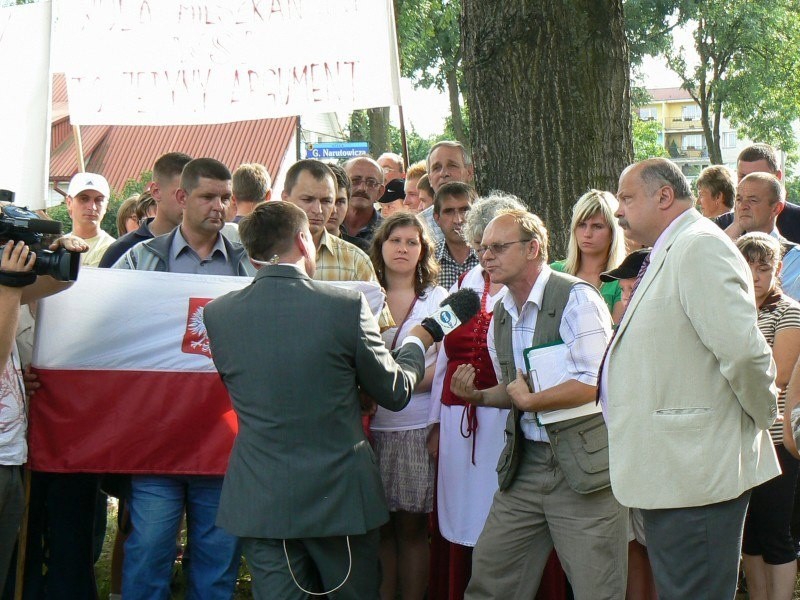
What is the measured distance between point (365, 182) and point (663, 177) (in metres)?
3.48

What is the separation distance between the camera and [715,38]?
3228 cm

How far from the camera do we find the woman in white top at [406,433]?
17.7ft

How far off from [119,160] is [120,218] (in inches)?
1316

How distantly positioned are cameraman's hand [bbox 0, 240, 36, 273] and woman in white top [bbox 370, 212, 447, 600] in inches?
74.9

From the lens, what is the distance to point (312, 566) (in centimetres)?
430

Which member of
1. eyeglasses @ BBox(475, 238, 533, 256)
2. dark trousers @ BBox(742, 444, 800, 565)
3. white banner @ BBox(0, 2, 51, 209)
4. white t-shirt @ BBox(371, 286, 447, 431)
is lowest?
dark trousers @ BBox(742, 444, 800, 565)

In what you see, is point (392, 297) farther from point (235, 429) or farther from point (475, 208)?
point (235, 429)

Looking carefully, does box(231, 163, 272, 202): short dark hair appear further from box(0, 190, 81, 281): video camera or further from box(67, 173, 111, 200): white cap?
box(0, 190, 81, 281): video camera

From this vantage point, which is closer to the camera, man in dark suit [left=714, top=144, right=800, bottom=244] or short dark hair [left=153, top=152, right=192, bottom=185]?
short dark hair [left=153, top=152, right=192, bottom=185]

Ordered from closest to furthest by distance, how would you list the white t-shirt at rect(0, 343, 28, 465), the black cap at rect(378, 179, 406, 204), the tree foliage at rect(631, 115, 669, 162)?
the white t-shirt at rect(0, 343, 28, 465) < the black cap at rect(378, 179, 406, 204) < the tree foliage at rect(631, 115, 669, 162)

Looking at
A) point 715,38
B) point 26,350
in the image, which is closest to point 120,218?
point 26,350

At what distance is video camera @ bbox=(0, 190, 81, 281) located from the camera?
14.2ft

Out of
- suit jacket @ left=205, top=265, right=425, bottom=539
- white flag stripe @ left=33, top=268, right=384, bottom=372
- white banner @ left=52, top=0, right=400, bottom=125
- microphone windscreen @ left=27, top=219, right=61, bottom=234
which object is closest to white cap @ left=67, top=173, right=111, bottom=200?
white banner @ left=52, top=0, right=400, bottom=125

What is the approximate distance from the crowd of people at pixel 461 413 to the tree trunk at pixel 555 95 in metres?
0.55
